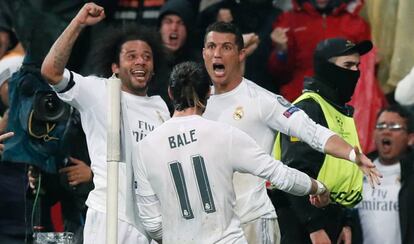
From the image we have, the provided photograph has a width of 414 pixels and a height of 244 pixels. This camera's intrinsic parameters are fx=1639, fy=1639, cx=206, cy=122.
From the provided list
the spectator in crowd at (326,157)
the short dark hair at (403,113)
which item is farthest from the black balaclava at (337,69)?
the short dark hair at (403,113)

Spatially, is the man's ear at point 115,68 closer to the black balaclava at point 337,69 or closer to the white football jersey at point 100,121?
the white football jersey at point 100,121

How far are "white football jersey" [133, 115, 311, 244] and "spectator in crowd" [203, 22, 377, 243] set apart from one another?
96cm

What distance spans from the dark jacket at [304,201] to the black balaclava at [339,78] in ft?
0.21

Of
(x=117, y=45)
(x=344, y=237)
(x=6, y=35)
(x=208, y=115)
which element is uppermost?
(x=117, y=45)

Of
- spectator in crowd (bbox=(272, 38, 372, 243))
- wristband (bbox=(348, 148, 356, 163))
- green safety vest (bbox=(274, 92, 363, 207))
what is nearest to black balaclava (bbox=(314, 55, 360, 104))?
spectator in crowd (bbox=(272, 38, 372, 243))

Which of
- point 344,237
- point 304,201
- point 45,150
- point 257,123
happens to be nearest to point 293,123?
point 257,123

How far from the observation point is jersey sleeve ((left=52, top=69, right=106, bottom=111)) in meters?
11.2

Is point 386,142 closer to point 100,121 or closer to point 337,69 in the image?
point 337,69

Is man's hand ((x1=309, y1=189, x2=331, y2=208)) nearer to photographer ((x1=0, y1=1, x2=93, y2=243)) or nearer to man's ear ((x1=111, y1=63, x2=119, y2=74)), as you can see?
man's ear ((x1=111, y1=63, x2=119, y2=74))

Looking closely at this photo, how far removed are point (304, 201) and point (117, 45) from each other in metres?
1.80

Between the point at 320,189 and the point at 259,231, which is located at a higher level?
the point at 320,189

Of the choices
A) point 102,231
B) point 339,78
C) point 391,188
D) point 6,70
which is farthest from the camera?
point 6,70

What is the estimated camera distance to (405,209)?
1362 centimetres

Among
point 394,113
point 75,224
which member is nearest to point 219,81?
point 75,224
